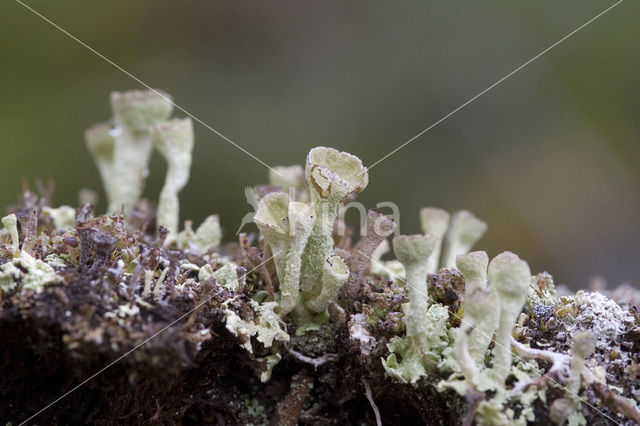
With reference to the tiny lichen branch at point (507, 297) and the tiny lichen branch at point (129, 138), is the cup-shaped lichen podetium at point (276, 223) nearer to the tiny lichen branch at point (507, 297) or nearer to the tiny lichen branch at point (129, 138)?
the tiny lichen branch at point (507, 297)

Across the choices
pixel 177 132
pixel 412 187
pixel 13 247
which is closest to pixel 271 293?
pixel 13 247

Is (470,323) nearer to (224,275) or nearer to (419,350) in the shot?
(419,350)

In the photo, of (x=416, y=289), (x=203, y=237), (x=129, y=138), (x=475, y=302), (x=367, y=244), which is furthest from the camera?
(x=129, y=138)

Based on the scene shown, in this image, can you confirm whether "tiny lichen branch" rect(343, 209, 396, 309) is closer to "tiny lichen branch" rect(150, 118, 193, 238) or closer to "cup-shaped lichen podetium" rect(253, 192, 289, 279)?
"cup-shaped lichen podetium" rect(253, 192, 289, 279)

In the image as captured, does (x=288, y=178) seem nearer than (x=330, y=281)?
No

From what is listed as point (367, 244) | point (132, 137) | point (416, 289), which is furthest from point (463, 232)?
point (132, 137)

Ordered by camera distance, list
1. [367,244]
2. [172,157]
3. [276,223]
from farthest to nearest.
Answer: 1. [172,157]
2. [367,244]
3. [276,223]

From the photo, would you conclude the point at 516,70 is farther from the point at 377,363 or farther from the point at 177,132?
the point at 377,363

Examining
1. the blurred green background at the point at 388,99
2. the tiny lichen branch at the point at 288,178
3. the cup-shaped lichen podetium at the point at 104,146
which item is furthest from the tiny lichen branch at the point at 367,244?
the blurred green background at the point at 388,99
